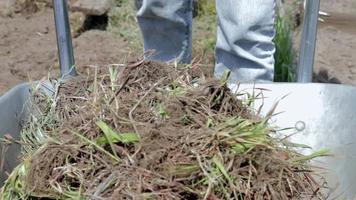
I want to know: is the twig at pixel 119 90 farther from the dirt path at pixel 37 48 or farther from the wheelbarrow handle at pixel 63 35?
the dirt path at pixel 37 48

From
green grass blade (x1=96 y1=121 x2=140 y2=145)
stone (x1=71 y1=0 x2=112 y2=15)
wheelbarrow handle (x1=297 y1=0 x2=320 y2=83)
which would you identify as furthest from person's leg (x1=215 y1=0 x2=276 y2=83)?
stone (x1=71 y1=0 x2=112 y2=15)

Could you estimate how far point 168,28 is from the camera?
192 centimetres

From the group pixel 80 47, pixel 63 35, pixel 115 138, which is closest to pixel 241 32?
pixel 63 35

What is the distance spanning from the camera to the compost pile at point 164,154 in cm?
105

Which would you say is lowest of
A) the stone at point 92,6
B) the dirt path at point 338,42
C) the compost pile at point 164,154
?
the dirt path at point 338,42

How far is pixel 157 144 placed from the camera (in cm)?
111

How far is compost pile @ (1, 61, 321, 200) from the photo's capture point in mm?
1055

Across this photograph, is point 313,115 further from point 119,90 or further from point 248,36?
point 119,90

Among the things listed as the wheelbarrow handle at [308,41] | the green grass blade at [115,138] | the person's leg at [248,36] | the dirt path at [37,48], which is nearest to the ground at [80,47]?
the dirt path at [37,48]

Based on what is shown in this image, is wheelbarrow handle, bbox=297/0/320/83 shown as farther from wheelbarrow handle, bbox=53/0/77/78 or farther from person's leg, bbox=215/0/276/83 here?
wheelbarrow handle, bbox=53/0/77/78

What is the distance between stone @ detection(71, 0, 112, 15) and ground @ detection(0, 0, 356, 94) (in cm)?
9

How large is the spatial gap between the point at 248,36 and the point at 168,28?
289 mm

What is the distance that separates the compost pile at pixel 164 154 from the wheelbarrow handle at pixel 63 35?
384mm

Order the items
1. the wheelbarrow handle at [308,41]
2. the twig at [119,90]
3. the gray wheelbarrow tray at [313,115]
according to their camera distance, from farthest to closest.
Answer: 1. the wheelbarrow handle at [308,41]
2. the gray wheelbarrow tray at [313,115]
3. the twig at [119,90]
